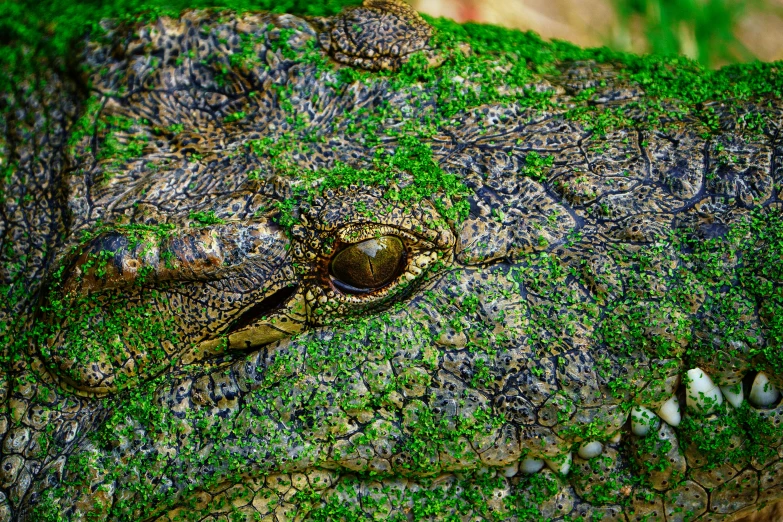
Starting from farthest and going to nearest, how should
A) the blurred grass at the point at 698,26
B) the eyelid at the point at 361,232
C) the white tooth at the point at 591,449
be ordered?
the blurred grass at the point at 698,26, the white tooth at the point at 591,449, the eyelid at the point at 361,232

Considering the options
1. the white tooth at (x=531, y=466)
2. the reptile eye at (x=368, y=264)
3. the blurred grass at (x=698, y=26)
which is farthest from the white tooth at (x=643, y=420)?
the blurred grass at (x=698, y=26)

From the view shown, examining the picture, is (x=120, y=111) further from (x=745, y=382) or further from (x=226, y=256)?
(x=745, y=382)

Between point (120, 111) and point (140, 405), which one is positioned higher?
point (120, 111)

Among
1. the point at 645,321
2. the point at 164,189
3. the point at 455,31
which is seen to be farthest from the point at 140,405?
the point at 455,31

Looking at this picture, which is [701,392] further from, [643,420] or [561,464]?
[561,464]

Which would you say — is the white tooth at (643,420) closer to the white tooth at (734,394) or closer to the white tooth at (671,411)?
the white tooth at (671,411)

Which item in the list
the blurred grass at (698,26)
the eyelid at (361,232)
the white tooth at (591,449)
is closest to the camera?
the eyelid at (361,232)

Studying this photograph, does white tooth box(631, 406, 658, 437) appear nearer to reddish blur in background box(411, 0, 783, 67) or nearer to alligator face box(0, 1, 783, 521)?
alligator face box(0, 1, 783, 521)
